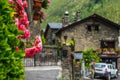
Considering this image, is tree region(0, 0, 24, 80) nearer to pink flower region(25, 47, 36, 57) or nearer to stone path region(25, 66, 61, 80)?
pink flower region(25, 47, 36, 57)

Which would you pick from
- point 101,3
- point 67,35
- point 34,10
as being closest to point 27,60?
point 34,10

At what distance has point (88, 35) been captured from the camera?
56469mm

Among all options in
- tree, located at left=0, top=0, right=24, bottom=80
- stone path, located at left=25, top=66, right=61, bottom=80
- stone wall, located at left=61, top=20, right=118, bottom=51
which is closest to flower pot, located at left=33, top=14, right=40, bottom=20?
stone path, located at left=25, top=66, right=61, bottom=80

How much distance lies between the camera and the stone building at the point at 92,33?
2206 inches

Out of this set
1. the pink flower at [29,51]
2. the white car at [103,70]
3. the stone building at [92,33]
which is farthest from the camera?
the stone building at [92,33]

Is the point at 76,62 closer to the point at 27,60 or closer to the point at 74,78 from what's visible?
the point at 74,78

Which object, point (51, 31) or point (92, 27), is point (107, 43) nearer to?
point (92, 27)

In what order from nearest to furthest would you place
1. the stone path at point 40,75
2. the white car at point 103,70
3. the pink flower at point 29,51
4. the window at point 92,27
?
the pink flower at point 29,51
the stone path at point 40,75
the white car at point 103,70
the window at point 92,27

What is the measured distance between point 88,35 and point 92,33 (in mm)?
744

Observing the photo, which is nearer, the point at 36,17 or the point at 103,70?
the point at 36,17

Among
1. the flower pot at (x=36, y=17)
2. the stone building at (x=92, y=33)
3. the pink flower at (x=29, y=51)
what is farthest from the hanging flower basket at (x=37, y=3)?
the stone building at (x=92, y=33)

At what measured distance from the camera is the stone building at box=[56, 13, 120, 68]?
56031mm

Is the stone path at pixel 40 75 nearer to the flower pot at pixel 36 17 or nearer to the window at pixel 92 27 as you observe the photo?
the flower pot at pixel 36 17

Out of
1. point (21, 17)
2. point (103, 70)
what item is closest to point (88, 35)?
point (103, 70)
